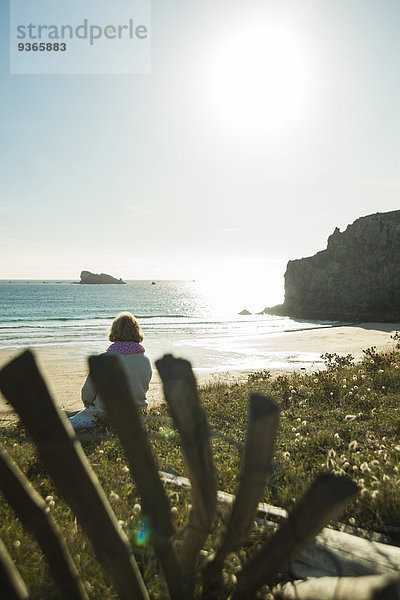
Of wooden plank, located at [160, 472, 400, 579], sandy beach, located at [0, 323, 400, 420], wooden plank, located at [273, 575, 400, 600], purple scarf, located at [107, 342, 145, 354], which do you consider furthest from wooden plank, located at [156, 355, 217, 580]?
purple scarf, located at [107, 342, 145, 354]

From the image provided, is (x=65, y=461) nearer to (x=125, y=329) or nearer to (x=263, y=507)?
(x=263, y=507)

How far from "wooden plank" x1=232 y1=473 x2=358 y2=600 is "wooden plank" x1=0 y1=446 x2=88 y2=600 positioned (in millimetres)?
825

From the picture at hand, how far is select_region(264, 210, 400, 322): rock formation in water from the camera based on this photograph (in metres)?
55.0

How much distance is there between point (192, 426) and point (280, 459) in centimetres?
364

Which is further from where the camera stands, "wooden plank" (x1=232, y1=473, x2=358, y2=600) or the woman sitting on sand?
the woman sitting on sand

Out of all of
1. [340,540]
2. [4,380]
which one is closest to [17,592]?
[4,380]

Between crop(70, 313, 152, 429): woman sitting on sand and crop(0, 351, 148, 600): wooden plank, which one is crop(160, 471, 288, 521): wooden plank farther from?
crop(70, 313, 152, 429): woman sitting on sand

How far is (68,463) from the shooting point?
1446mm

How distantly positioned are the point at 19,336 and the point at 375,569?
119ft

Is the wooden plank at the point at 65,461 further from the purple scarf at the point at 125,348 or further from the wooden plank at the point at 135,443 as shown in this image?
the purple scarf at the point at 125,348

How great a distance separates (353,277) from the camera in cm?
6025

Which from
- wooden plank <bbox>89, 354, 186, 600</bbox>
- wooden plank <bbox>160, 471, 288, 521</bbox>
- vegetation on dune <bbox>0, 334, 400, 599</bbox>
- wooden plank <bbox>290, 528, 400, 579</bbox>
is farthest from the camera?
wooden plank <bbox>160, 471, 288, 521</bbox>

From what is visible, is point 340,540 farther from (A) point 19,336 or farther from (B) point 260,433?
(A) point 19,336

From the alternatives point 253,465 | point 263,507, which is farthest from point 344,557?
point 253,465
